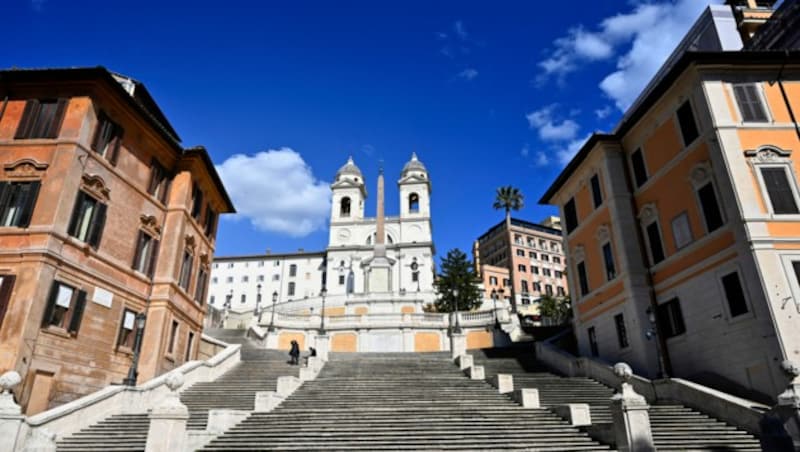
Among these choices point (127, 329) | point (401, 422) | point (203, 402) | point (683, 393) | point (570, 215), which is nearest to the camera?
point (401, 422)

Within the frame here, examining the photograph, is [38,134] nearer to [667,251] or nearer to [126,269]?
[126,269]

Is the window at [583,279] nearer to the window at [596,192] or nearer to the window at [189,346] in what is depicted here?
the window at [596,192]

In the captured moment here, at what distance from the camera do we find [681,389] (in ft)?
51.0

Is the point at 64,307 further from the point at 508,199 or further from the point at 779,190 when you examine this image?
the point at 508,199

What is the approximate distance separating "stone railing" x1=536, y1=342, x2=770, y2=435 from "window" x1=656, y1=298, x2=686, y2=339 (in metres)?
2.96

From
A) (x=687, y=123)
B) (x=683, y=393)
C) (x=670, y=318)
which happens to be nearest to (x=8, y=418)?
(x=683, y=393)

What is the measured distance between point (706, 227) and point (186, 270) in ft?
78.7

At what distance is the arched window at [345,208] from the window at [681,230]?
71.9 m

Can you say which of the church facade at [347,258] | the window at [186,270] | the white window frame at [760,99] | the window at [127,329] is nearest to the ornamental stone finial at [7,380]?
the window at [127,329]

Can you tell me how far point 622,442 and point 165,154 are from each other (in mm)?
22572

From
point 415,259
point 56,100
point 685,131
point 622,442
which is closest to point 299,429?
point 622,442

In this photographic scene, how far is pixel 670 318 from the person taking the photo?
762 inches

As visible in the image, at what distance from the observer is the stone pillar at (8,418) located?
11875mm

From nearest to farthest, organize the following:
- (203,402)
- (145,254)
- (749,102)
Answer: (203,402) < (749,102) < (145,254)
